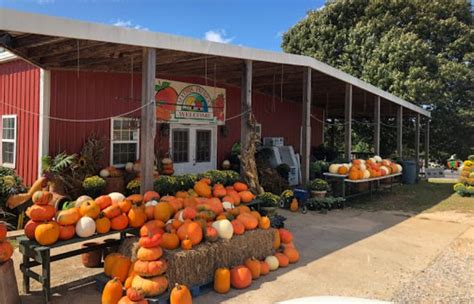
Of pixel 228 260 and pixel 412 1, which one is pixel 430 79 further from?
pixel 228 260

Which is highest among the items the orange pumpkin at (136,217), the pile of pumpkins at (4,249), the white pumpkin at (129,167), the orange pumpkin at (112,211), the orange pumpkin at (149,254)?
the white pumpkin at (129,167)

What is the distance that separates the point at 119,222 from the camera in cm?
437

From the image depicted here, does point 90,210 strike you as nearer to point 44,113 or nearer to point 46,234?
point 46,234

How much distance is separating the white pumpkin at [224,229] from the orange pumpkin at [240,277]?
0.38 metres

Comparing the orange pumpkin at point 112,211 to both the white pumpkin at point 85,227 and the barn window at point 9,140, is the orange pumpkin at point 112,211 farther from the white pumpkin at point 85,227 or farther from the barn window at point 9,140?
the barn window at point 9,140

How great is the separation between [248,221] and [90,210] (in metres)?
1.90

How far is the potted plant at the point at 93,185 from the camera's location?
7439 millimetres

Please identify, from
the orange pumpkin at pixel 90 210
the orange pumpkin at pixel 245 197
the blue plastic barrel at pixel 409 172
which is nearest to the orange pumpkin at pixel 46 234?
the orange pumpkin at pixel 90 210

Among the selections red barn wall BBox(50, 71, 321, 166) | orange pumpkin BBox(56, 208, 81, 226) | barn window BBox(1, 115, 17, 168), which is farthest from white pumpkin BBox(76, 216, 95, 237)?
barn window BBox(1, 115, 17, 168)

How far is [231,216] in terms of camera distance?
16.2ft

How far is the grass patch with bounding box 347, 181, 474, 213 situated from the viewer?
9961mm

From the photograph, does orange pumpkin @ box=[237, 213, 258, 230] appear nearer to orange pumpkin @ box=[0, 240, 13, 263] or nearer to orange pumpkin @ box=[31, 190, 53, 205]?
orange pumpkin @ box=[31, 190, 53, 205]

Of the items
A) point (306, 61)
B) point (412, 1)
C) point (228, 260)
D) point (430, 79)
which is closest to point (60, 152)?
point (228, 260)

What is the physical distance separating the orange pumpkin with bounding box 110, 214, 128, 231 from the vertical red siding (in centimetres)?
448
